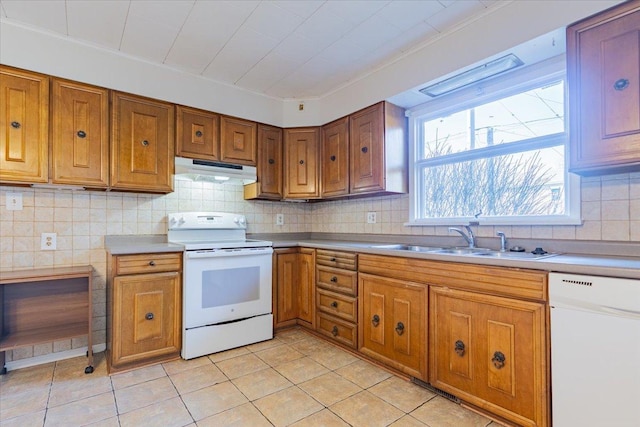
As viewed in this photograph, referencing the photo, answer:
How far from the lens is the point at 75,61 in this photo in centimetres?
241

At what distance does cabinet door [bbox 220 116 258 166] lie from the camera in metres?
3.11

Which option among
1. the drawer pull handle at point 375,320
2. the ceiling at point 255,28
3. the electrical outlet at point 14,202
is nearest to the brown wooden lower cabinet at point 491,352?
the drawer pull handle at point 375,320

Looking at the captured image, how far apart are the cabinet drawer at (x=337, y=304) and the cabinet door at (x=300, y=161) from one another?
1.11 meters

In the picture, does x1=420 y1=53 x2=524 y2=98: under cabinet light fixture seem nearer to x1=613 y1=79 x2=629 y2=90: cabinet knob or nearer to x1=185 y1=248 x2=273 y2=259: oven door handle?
x1=613 y1=79 x2=629 y2=90: cabinet knob

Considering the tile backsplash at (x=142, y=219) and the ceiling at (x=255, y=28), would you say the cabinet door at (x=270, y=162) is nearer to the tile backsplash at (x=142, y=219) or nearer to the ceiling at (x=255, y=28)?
the tile backsplash at (x=142, y=219)

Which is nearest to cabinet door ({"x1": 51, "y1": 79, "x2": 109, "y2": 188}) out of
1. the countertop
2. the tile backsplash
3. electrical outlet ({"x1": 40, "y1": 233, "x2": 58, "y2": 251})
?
the tile backsplash

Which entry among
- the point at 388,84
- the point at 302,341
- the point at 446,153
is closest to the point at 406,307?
the point at 302,341

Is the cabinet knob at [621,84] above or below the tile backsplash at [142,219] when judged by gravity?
above

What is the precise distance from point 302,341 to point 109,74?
2771mm

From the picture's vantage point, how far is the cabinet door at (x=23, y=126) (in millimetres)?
2172

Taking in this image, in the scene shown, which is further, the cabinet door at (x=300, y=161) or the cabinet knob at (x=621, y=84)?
the cabinet door at (x=300, y=161)

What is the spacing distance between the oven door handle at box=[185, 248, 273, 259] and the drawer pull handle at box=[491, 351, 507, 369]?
196 centimetres

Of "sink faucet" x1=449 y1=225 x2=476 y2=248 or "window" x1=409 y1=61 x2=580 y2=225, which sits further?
"sink faucet" x1=449 y1=225 x2=476 y2=248

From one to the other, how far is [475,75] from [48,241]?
11.4ft
